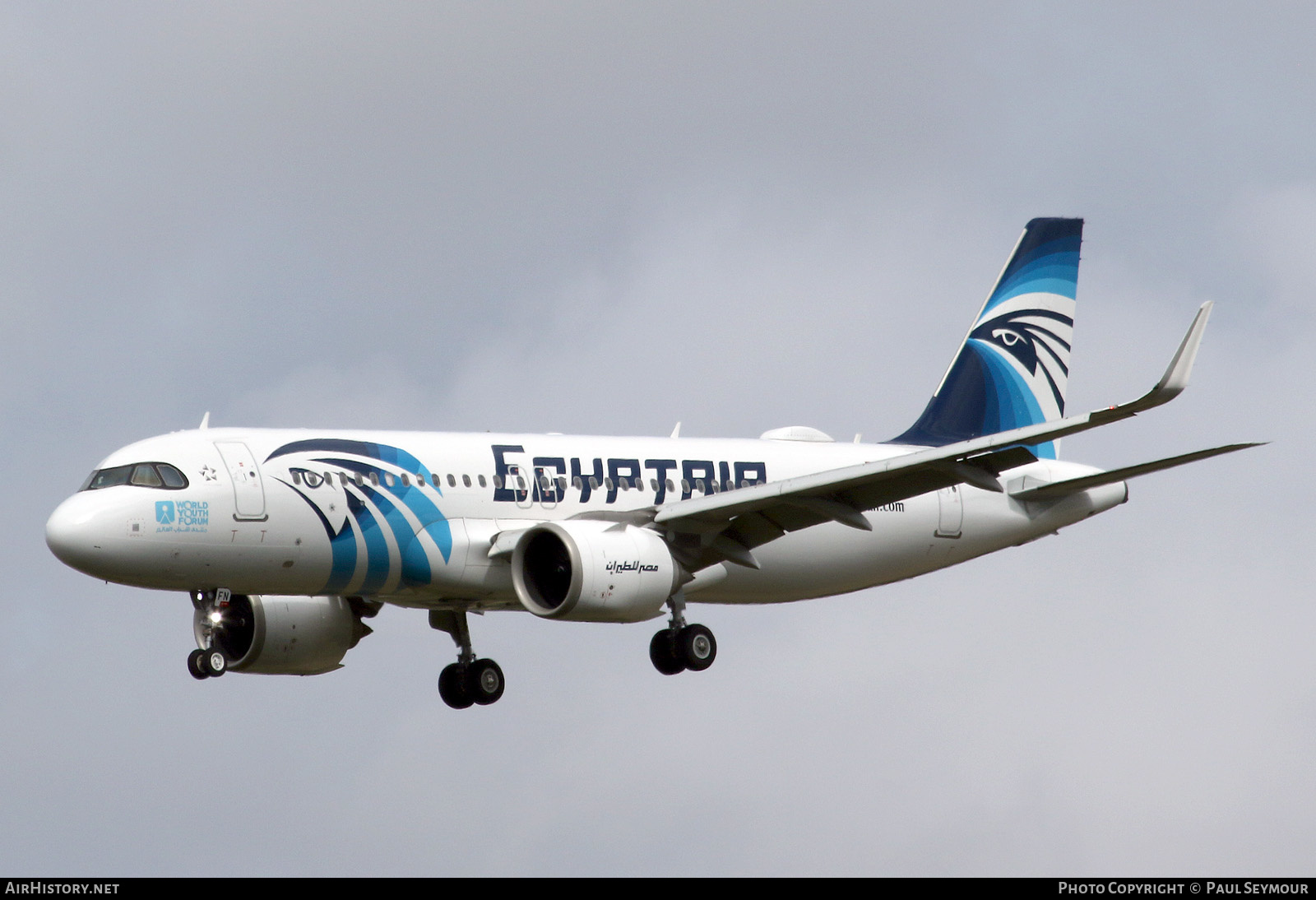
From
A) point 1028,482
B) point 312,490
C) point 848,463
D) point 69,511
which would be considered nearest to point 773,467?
point 848,463

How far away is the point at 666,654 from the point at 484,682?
486cm

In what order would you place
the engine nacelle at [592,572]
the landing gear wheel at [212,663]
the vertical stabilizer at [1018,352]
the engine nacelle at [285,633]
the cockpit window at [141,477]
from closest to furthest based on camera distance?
the cockpit window at [141,477] → the engine nacelle at [592,572] → the landing gear wheel at [212,663] → the engine nacelle at [285,633] → the vertical stabilizer at [1018,352]

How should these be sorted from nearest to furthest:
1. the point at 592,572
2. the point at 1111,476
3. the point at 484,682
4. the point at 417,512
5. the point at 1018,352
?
the point at 592,572
the point at 417,512
the point at 1111,476
the point at 484,682
the point at 1018,352

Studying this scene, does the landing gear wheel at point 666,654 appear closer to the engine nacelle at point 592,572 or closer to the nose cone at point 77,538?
the engine nacelle at point 592,572

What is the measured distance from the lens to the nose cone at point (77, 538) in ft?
120

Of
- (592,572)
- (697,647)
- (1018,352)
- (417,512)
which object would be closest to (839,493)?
(697,647)

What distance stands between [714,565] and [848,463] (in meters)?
5.01

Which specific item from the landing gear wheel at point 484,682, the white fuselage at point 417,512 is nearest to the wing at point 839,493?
the white fuselage at point 417,512

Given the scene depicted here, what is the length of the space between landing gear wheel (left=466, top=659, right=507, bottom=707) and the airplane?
0.04m

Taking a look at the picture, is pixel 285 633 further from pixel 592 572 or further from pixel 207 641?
pixel 592 572

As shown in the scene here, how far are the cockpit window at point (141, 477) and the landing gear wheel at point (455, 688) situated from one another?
9212 mm

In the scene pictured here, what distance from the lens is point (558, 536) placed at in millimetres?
38594

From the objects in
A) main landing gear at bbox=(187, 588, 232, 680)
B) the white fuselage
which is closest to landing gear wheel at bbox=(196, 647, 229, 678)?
main landing gear at bbox=(187, 588, 232, 680)

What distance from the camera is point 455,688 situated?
4419cm
